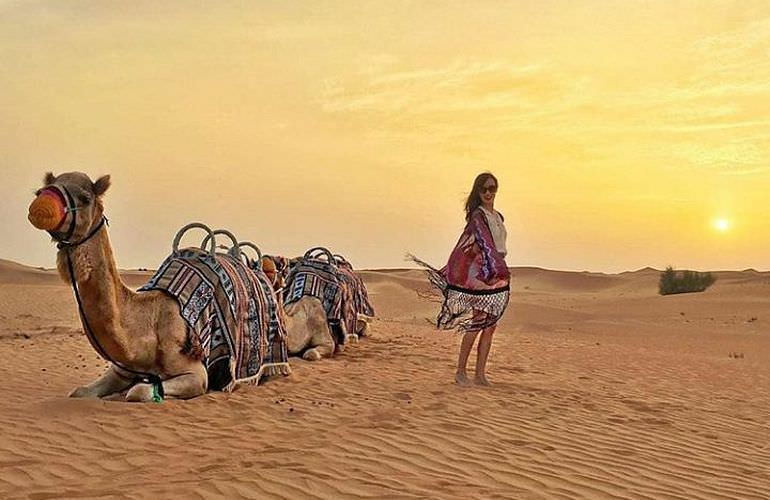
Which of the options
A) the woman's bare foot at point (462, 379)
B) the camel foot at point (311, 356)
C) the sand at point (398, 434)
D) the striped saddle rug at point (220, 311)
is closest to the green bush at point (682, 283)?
the sand at point (398, 434)

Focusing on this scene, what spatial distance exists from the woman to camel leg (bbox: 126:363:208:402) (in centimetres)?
268

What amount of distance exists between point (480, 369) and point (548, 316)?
20399 millimetres

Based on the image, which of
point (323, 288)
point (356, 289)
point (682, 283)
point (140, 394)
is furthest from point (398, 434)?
point (682, 283)

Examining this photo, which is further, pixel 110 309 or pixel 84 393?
pixel 84 393

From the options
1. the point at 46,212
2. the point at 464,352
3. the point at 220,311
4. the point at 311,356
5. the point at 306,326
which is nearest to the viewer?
the point at 46,212

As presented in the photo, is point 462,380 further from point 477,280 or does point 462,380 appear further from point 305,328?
point 305,328

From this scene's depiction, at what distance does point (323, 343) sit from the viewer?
11633mm

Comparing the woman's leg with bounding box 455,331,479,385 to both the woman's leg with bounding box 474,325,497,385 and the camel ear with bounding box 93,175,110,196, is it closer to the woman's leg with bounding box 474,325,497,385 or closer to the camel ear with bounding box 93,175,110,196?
the woman's leg with bounding box 474,325,497,385

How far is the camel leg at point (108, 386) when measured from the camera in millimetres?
7355

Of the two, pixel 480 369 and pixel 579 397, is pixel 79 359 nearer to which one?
pixel 480 369

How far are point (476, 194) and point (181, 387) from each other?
11.7 ft

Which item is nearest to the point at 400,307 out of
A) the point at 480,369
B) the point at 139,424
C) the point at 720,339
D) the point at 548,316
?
the point at 548,316

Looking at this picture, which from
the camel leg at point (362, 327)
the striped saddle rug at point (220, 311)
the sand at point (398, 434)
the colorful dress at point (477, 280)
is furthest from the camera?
the camel leg at point (362, 327)

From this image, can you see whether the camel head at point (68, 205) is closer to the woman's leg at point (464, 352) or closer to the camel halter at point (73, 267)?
the camel halter at point (73, 267)
